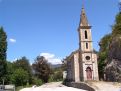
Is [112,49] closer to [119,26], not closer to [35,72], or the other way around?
[119,26]

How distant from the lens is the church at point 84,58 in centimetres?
6781

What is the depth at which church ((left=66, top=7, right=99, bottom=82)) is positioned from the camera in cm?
6781

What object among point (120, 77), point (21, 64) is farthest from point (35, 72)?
point (120, 77)

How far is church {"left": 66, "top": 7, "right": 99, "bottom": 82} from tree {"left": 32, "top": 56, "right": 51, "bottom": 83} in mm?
19326

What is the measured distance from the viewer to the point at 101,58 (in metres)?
79.8

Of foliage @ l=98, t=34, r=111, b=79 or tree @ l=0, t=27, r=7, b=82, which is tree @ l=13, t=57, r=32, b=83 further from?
tree @ l=0, t=27, r=7, b=82

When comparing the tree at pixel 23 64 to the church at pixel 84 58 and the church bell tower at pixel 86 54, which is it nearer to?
the church at pixel 84 58

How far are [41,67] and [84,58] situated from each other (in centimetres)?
2366

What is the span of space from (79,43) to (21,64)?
30359 mm

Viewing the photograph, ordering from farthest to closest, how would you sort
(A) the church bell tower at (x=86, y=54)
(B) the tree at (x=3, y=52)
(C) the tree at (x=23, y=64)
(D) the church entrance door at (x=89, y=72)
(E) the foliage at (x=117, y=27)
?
(C) the tree at (x=23, y=64)
(A) the church bell tower at (x=86, y=54)
(D) the church entrance door at (x=89, y=72)
(B) the tree at (x=3, y=52)
(E) the foliage at (x=117, y=27)

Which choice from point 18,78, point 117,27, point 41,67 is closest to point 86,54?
point 117,27

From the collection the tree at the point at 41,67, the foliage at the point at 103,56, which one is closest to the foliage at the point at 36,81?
the tree at the point at 41,67

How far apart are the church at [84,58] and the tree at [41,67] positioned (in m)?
19.3

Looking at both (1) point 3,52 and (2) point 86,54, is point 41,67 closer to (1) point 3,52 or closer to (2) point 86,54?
(1) point 3,52
